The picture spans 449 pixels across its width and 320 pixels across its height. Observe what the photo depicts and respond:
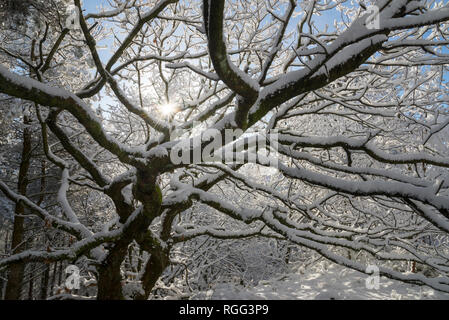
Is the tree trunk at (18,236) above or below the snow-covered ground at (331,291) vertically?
above

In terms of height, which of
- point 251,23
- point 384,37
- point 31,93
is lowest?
point 31,93

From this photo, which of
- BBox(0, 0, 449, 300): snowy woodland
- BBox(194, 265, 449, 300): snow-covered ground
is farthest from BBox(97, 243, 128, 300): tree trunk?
BBox(194, 265, 449, 300): snow-covered ground

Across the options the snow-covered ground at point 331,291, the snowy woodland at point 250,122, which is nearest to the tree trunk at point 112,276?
the snowy woodland at point 250,122

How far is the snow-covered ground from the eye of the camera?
6242 millimetres

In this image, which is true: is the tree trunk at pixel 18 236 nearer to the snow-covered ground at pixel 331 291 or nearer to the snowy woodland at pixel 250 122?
the snowy woodland at pixel 250 122

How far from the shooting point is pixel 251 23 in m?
4.61

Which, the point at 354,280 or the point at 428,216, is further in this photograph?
the point at 354,280

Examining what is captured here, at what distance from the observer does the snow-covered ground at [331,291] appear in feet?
20.5

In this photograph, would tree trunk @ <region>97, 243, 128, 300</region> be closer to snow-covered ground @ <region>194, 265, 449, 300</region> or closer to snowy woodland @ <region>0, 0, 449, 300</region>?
snowy woodland @ <region>0, 0, 449, 300</region>

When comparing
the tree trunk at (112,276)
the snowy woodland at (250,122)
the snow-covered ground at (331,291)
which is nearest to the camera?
the snowy woodland at (250,122)
